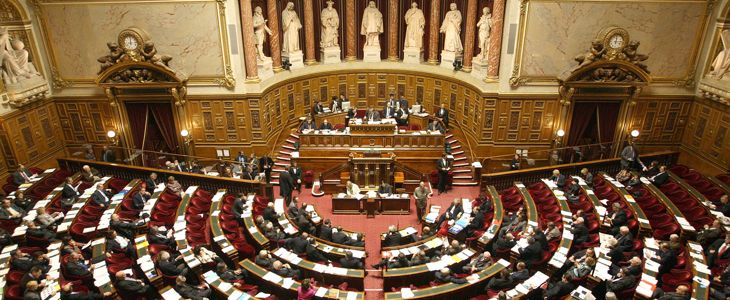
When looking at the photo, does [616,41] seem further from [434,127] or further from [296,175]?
[296,175]

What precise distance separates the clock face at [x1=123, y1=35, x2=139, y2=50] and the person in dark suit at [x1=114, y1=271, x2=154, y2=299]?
981cm

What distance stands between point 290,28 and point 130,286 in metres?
14.1

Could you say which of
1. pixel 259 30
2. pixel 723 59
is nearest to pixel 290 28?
pixel 259 30

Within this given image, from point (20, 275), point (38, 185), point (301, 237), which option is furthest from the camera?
point (38, 185)

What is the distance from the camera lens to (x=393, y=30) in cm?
2217

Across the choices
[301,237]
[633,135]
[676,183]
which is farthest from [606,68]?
[301,237]

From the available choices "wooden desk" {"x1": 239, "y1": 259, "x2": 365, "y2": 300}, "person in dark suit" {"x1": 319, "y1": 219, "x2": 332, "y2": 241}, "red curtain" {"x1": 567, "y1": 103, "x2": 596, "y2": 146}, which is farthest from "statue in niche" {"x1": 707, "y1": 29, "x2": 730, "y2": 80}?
"wooden desk" {"x1": 239, "y1": 259, "x2": 365, "y2": 300}

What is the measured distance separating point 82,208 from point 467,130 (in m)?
14.2

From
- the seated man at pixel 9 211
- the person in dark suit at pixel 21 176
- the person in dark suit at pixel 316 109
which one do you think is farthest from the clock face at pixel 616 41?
the person in dark suit at pixel 21 176

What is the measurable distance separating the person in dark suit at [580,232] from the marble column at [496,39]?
749 cm

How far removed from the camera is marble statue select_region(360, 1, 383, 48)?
2178 cm

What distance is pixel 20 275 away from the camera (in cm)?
1043

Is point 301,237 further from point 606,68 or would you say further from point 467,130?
point 606,68

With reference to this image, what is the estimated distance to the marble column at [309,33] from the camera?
70.4ft
